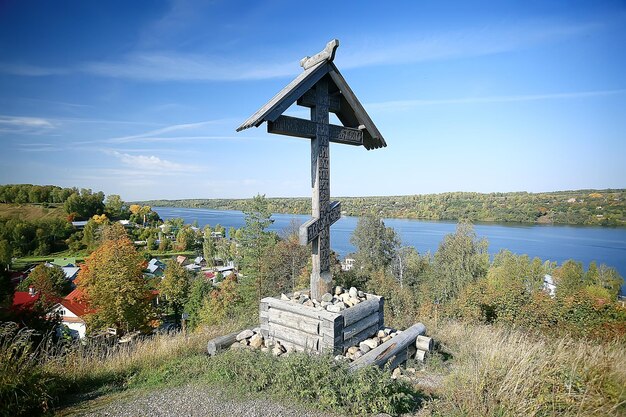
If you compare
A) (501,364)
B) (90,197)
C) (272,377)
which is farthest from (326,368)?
(90,197)

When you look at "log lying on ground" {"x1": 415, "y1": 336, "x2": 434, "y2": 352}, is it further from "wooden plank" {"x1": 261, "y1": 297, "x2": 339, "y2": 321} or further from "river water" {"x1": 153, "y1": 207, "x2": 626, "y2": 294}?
"river water" {"x1": 153, "y1": 207, "x2": 626, "y2": 294}

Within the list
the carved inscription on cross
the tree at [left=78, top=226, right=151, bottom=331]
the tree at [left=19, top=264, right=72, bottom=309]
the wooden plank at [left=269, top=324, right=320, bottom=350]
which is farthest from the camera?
the tree at [left=19, top=264, right=72, bottom=309]

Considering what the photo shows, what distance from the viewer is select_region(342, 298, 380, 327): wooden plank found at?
15.9ft

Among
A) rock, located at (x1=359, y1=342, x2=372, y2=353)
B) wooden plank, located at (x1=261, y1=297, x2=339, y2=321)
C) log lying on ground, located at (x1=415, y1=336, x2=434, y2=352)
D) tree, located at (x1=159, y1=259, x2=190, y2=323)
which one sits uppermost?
wooden plank, located at (x1=261, y1=297, x2=339, y2=321)

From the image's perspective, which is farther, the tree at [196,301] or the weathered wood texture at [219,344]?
the tree at [196,301]

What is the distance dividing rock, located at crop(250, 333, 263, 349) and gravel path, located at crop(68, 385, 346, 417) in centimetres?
131

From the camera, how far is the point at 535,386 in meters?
3.26

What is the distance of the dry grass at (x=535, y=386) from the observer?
3.10 metres

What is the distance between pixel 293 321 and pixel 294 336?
24cm

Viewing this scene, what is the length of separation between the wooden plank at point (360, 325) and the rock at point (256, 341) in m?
1.53

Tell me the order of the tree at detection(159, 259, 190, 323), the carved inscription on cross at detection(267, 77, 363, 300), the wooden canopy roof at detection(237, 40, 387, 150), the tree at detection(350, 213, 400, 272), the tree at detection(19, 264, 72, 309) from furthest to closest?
1. the tree at detection(159, 259, 190, 323)
2. the tree at detection(350, 213, 400, 272)
3. the tree at detection(19, 264, 72, 309)
4. the carved inscription on cross at detection(267, 77, 363, 300)
5. the wooden canopy roof at detection(237, 40, 387, 150)

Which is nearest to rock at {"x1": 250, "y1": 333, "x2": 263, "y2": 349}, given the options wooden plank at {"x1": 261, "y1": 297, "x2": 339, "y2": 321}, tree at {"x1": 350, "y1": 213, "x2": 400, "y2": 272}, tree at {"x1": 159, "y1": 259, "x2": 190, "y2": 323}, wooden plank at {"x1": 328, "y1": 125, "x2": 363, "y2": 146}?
wooden plank at {"x1": 261, "y1": 297, "x2": 339, "y2": 321}

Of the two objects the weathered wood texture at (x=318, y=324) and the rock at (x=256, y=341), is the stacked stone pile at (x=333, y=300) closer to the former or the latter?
the weathered wood texture at (x=318, y=324)

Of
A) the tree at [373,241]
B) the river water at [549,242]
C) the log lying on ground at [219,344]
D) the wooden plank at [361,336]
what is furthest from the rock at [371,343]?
the river water at [549,242]
